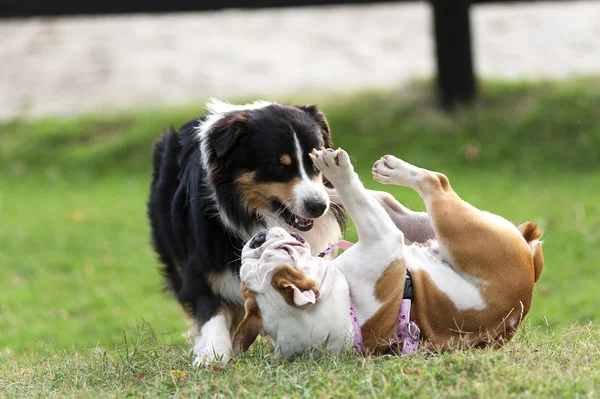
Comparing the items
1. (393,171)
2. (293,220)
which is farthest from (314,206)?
(393,171)

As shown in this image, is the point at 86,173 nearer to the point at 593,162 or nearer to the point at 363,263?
the point at 593,162

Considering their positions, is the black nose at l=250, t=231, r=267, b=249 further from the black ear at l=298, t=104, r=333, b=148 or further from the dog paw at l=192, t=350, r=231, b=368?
the black ear at l=298, t=104, r=333, b=148

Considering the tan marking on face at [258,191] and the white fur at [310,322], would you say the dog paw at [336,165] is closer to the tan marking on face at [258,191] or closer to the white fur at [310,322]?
the white fur at [310,322]

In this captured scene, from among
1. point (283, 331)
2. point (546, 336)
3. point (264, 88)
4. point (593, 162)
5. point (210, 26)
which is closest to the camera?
point (283, 331)

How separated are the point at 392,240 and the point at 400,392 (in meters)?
0.81

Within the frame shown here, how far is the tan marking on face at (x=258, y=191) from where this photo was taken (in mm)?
4613

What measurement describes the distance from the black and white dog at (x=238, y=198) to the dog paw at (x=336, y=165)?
515 mm

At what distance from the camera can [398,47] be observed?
55.8 ft

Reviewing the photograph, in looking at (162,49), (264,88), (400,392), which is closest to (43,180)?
(264,88)

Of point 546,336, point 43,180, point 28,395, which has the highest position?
point 28,395

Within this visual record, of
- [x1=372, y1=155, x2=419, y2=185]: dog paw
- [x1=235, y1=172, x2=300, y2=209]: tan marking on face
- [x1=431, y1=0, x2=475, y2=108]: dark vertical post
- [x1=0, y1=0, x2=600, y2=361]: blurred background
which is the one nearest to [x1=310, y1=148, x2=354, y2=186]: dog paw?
[x1=372, y1=155, x2=419, y2=185]: dog paw

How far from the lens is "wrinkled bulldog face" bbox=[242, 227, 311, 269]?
12.4 feet

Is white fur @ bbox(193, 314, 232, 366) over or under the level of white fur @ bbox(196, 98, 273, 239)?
under

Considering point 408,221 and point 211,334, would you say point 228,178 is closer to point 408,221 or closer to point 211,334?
point 211,334
